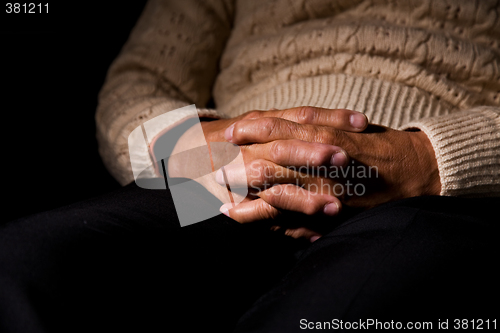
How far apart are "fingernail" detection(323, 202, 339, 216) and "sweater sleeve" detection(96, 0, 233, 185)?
0.44 meters

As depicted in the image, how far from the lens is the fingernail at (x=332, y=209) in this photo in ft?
1.51

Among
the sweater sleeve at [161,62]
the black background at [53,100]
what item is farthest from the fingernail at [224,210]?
the black background at [53,100]

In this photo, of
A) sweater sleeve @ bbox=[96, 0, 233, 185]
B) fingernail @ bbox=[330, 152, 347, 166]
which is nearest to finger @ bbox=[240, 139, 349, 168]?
fingernail @ bbox=[330, 152, 347, 166]

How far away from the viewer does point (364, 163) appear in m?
0.48

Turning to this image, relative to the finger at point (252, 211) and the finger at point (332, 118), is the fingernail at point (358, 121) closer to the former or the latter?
the finger at point (332, 118)

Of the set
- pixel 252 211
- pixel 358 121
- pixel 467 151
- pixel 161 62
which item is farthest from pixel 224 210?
pixel 161 62

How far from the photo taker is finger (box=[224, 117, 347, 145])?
0.47m

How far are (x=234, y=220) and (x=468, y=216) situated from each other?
31 cm

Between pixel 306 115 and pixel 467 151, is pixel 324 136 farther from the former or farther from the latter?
pixel 467 151

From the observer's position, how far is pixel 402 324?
295mm

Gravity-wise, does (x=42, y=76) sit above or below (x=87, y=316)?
above

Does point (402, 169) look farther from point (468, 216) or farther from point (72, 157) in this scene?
point (72, 157)

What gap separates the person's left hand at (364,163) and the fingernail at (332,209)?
0.08 ft

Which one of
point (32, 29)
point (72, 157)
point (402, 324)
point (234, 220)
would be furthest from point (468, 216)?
point (32, 29)
